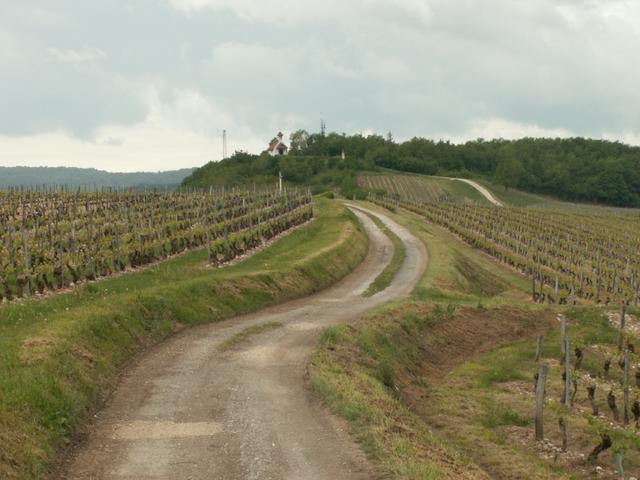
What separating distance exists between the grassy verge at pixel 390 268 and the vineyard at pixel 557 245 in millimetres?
9993

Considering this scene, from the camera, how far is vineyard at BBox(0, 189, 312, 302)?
35391 millimetres

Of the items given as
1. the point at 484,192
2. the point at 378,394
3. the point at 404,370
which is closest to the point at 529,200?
the point at 484,192

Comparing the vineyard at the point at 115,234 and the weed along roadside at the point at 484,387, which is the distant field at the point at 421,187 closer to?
the vineyard at the point at 115,234

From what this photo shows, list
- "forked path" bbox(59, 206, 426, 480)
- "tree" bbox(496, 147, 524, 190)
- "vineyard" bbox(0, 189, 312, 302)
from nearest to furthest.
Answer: "forked path" bbox(59, 206, 426, 480)
"vineyard" bbox(0, 189, 312, 302)
"tree" bbox(496, 147, 524, 190)

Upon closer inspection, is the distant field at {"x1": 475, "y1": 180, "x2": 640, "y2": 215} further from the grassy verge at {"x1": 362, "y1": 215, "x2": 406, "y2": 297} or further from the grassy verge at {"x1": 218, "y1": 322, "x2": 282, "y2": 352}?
the grassy verge at {"x1": 218, "y1": 322, "x2": 282, "y2": 352}

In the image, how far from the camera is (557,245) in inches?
3273

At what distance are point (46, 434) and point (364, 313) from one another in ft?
71.3

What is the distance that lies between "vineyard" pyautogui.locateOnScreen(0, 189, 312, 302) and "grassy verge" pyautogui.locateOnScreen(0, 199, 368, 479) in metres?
1.58

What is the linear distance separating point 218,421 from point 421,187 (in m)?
152

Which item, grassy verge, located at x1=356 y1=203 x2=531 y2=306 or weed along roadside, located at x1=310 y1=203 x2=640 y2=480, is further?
grassy verge, located at x1=356 y1=203 x2=531 y2=306

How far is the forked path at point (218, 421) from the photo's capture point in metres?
14.9

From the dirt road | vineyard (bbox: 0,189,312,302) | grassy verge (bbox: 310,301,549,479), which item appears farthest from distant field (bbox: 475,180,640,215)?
grassy verge (bbox: 310,301,549,479)

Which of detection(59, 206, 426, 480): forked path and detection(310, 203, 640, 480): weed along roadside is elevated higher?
detection(59, 206, 426, 480): forked path

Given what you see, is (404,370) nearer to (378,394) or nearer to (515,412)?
(515,412)
